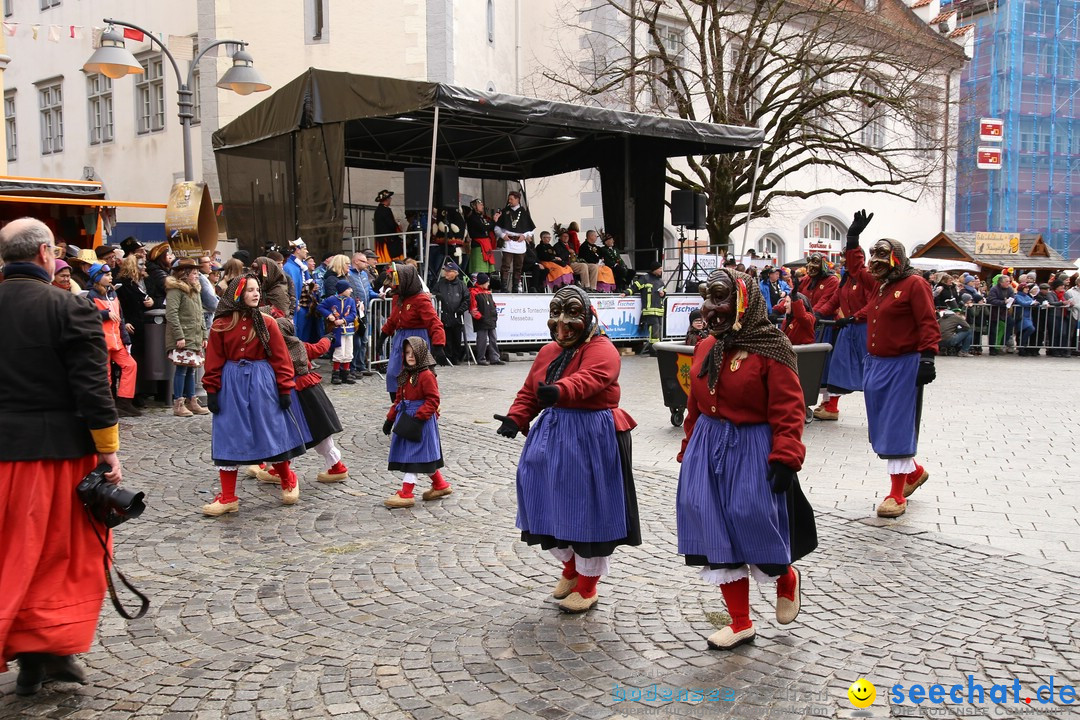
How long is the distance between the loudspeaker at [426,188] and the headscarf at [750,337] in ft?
39.8

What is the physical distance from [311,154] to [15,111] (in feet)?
74.8

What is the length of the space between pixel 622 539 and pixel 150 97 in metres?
28.0

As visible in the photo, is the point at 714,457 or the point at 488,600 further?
the point at 488,600

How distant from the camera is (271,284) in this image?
26.2 ft

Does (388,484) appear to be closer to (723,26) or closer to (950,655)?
(950,655)

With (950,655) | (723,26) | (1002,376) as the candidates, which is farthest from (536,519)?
(723,26)

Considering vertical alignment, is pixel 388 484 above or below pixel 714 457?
below

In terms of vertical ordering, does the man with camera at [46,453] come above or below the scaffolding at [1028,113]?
below

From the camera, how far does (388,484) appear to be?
8.12 meters

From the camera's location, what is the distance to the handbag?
24.1 feet

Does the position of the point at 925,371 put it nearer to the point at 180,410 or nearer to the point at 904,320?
the point at 904,320

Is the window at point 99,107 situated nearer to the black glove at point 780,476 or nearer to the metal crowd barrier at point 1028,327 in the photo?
the metal crowd barrier at point 1028,327

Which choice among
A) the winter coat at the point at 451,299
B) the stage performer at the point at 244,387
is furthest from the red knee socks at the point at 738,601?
the winter coat at the point at 451,299

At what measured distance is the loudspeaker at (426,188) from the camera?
16.2 metres
